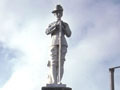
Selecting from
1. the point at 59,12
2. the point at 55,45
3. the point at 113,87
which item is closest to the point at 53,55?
the point at 55,45

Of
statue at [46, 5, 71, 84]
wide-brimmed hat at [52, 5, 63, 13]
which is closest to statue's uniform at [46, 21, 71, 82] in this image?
statue at [46, 5, 71, 84]

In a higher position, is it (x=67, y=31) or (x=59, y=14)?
(x=59, y=14)

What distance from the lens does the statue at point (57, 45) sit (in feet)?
50.4

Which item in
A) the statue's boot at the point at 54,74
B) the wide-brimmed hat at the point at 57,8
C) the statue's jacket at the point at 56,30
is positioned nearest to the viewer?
the statue's boot at the point at 54,74

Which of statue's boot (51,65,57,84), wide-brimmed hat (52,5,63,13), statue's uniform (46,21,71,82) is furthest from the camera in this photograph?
wide-brimmed hat (52,5,63,13)

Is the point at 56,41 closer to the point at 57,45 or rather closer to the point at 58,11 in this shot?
the point at 57,45

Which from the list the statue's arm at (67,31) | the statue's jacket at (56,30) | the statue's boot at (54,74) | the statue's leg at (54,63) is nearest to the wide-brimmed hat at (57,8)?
the statue's jacket at (56,30)

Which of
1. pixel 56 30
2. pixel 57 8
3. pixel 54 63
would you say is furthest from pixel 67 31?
pixel 54 63

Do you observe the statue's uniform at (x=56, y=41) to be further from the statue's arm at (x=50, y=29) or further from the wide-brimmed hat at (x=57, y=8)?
the wide-brimmed hat at (x=57, y=8)

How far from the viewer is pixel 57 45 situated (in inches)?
613

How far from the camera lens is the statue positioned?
15.4m

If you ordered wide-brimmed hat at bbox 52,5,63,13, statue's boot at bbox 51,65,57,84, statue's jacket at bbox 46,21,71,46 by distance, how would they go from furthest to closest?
wide-brimmed hat at bbox 52,5,63,13
statue's jacket at bbox 46,21,71,46
statue's boot at bbox 51,65,57,84

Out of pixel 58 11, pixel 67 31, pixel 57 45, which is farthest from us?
pixel 58 11

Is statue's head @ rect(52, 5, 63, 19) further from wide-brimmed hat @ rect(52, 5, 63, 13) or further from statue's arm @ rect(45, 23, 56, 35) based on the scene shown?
statue's arm @ rect(45, 23, 56, 35)
